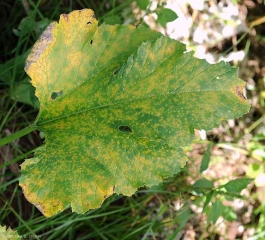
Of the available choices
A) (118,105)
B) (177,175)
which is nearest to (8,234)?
(118,105)

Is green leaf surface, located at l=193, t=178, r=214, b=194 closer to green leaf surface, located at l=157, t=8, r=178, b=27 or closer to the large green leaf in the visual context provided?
the large green leaf

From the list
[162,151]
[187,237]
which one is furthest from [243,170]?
[162,151]

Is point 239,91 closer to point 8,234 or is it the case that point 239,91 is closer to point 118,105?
point 118,105

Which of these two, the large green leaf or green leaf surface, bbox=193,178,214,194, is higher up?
the large green leaf

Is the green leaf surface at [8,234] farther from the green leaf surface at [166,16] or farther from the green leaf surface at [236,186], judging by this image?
the green leaf surface at [166,16]

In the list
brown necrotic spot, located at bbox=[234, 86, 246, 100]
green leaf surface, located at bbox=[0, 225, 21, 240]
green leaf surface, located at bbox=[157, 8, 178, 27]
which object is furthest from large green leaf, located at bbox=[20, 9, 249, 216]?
green leaf surface, located at bbox=[157, 8, 178, 27]

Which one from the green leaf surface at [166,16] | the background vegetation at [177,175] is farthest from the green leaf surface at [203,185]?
the green leaf surface at [166,16]

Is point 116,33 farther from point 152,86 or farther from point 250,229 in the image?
point 250,229

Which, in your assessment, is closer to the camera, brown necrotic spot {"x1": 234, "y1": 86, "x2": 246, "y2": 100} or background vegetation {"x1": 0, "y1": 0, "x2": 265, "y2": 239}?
brown necrotic spot {"x1": 234, "y1": 86, "x2": 246, "y2": 100}
